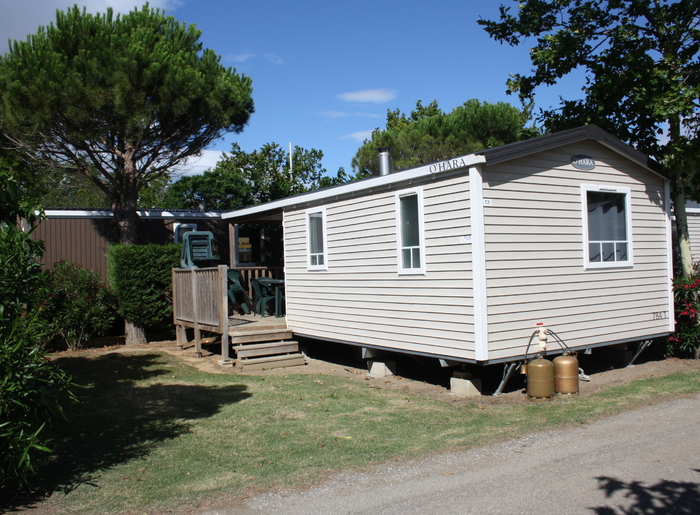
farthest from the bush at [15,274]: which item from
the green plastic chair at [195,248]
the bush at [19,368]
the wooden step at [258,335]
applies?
the green plastic chair at [195,248]

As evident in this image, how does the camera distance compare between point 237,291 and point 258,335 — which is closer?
point 258,335

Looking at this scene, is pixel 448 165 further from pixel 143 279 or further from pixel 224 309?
Result: pixel 143 279

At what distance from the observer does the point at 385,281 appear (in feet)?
29.8

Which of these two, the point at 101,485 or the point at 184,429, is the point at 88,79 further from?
the point at 101,485

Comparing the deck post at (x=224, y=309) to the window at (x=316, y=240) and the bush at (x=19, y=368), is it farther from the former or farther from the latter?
the bush at (x=19, y=368)

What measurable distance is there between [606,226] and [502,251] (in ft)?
7.69

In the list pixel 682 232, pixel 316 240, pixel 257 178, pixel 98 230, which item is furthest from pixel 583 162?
pixel 257 178

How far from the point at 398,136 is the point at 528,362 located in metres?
17.0

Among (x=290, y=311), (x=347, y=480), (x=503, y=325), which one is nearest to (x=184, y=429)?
(x=347, y=480)

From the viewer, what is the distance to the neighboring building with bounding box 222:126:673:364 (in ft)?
24.9

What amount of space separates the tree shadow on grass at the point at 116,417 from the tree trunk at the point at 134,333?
8.54ft

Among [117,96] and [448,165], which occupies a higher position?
[117,96]

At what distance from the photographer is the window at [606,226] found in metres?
8.66

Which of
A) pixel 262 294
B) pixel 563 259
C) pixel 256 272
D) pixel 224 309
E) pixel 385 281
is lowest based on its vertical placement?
pixel 224 309
